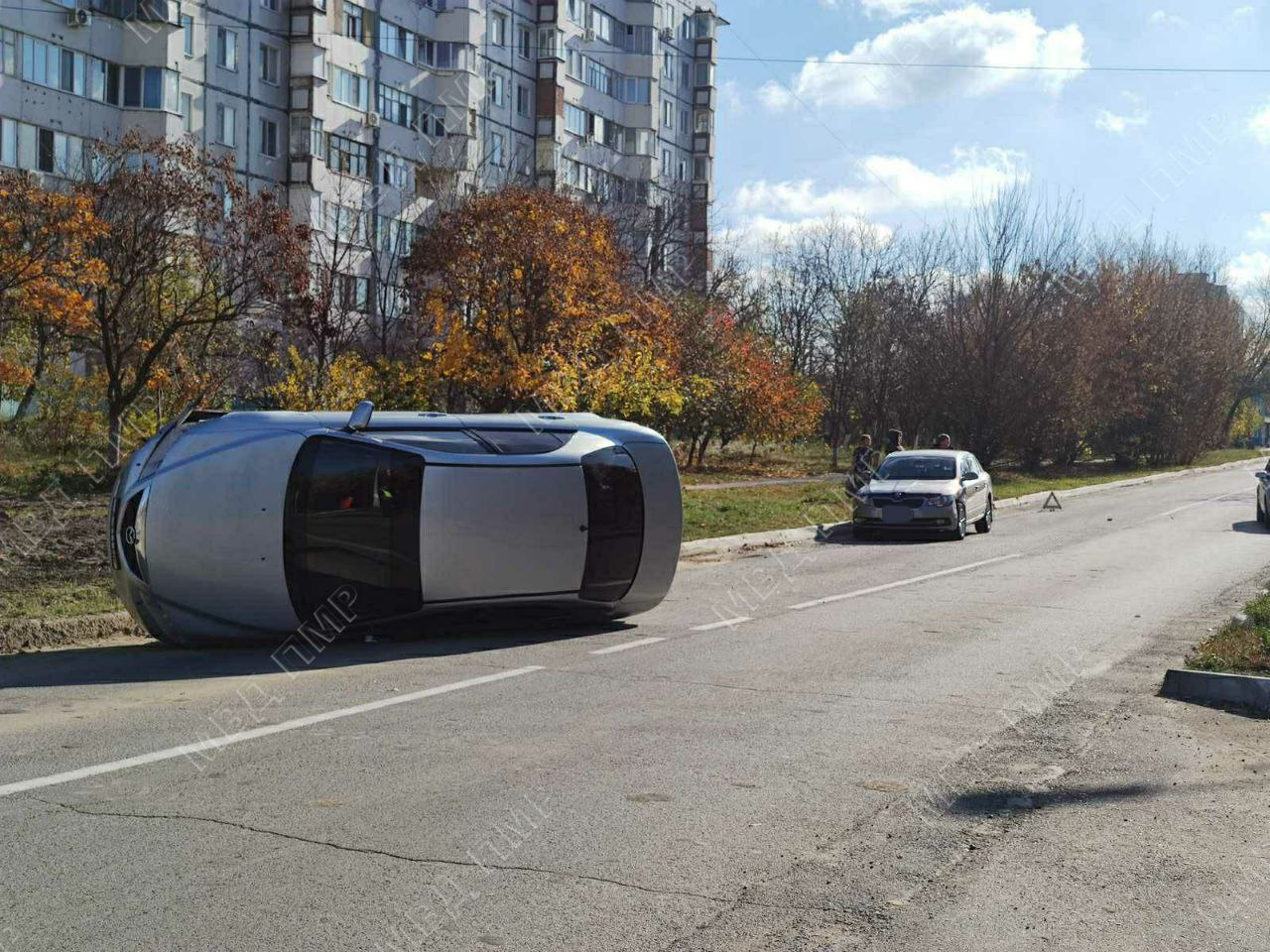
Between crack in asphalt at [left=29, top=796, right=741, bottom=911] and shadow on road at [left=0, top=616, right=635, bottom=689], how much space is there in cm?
352

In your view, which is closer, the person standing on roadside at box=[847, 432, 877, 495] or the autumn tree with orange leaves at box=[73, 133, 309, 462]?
the autumn tree with orange leaves at box=[73, 133, 309, 462]

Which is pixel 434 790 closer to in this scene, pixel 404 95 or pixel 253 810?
pixel 253 810

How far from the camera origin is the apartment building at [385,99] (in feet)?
129

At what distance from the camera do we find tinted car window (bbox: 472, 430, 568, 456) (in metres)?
11.3

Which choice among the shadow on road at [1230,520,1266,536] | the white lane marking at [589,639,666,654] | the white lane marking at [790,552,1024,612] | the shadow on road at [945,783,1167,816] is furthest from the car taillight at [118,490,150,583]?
the shadow on road at [1230,520,1266,536]

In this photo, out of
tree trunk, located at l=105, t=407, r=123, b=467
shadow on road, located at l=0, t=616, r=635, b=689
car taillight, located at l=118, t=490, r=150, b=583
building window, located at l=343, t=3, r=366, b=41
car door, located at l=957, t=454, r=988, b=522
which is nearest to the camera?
shadow on road, located at l=0, t=616, r=635, b=689

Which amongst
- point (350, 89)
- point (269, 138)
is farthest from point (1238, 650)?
point (350, 89)

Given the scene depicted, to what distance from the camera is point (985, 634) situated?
1198 cm

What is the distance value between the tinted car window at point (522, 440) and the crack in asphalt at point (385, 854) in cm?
573

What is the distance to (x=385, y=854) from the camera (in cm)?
534

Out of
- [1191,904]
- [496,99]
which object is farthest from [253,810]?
[496,99]

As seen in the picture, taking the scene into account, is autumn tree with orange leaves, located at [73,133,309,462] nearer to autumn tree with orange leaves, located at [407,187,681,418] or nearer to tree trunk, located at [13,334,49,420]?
tree trunk, located at [13,334,49,420]

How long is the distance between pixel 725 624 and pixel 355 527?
3712 mm

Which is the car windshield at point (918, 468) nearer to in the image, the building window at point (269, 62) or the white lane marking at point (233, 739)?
the white lane marking at point (233, 739)
